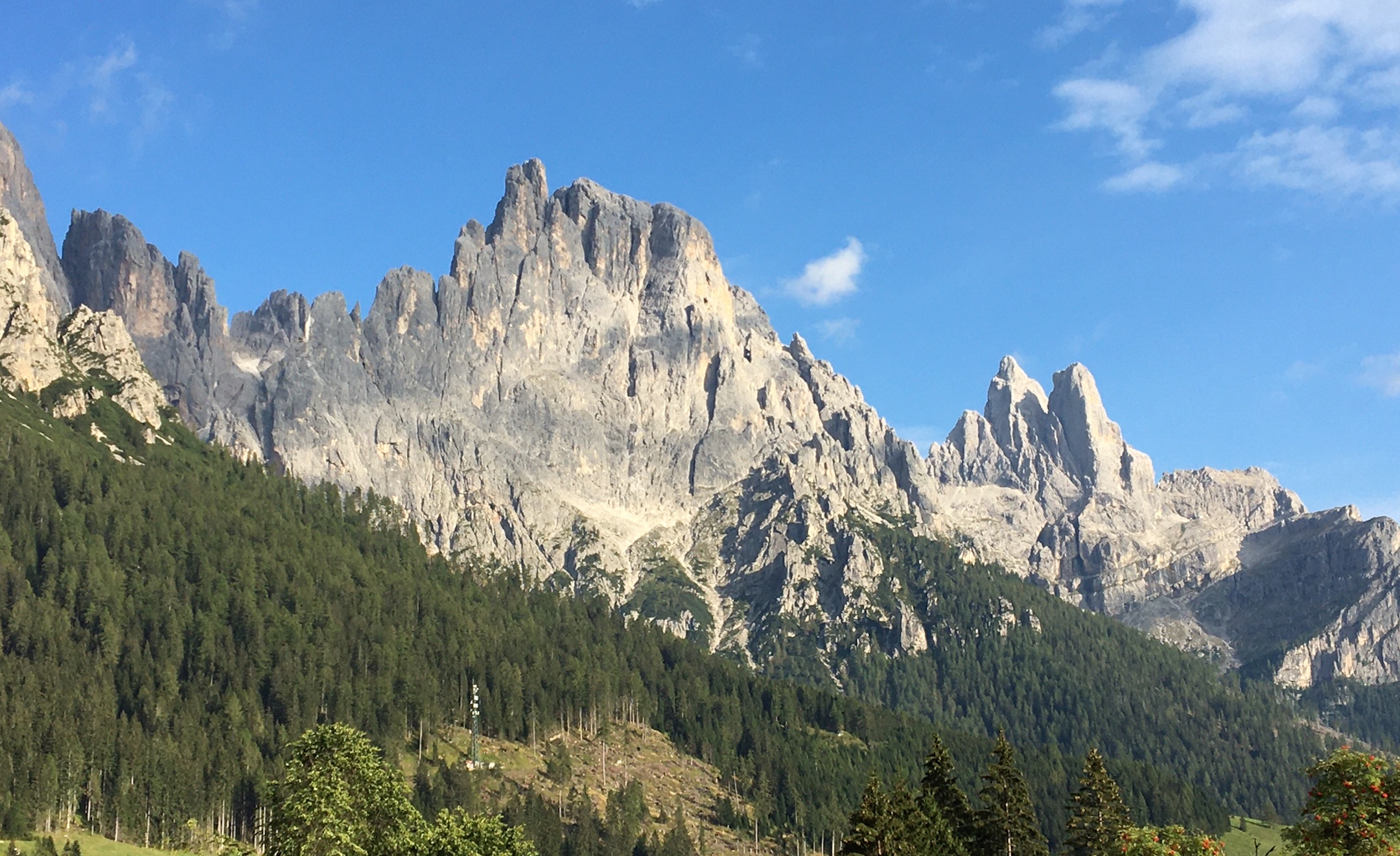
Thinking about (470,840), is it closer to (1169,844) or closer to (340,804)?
(340,804)

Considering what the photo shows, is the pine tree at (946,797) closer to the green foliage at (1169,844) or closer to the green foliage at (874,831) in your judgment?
the green foliage at (874,831)

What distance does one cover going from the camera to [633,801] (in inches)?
7554

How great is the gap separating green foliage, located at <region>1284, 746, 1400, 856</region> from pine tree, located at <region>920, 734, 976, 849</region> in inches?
1559

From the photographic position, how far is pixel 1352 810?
190 ft

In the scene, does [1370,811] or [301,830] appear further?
[301,830]

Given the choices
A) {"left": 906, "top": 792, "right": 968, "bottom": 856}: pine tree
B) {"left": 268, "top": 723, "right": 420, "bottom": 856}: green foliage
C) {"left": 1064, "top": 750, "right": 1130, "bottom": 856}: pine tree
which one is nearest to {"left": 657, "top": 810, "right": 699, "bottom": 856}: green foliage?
{"left": 1064, "top": 750, "right": 1130, "bottom": 856}: pine tree

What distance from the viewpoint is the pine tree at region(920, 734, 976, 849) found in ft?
322

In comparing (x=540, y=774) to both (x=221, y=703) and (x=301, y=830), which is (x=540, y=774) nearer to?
(x=221, y=703)

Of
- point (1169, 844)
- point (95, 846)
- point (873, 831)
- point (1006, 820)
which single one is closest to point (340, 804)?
point (873, 831)

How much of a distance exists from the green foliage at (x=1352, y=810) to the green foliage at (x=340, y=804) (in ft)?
154

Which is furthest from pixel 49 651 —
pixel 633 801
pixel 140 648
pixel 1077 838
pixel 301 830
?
pixel 1077 838

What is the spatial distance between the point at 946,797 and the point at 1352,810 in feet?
146

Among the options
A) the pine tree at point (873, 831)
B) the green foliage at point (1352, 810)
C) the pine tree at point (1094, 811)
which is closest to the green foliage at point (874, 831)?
the pine tree at point (873, 831)

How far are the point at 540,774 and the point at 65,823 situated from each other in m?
68.8
